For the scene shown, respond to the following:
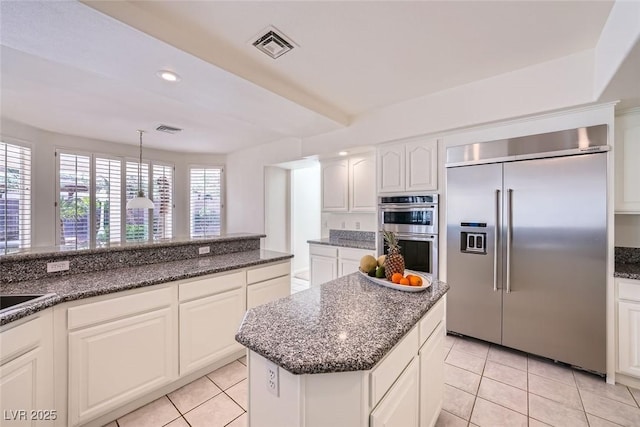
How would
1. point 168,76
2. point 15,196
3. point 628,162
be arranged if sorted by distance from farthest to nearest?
point 15,196
point 628,162
point 168,76

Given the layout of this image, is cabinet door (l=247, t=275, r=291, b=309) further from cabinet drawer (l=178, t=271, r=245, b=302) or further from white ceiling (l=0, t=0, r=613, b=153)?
→ white ceiling (l=0, t=0, r=613, b=153)

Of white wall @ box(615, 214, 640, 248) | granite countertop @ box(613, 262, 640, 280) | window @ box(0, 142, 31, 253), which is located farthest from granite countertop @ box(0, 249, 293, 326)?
white wall @ box(615, 214, 640, 248)

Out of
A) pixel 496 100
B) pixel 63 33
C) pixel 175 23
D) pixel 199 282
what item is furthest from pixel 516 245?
pixel 63 33

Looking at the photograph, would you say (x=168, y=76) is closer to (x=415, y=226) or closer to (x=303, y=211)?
(x=415, y=226)

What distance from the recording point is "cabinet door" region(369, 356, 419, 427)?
0.99 meters

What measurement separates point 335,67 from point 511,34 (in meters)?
1.33

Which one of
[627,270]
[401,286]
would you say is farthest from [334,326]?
[627,270]

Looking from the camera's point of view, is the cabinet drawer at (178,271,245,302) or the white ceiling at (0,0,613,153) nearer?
the white ceiling at (0,0,613,153)

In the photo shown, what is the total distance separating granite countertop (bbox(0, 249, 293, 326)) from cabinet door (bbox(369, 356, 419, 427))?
164 centimetres

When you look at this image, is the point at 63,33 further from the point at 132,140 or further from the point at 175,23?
the point at 132,140

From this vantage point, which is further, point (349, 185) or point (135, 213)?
point (135, 213)

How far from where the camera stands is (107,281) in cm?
181

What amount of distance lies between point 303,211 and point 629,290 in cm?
477

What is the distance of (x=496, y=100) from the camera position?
2527mm
